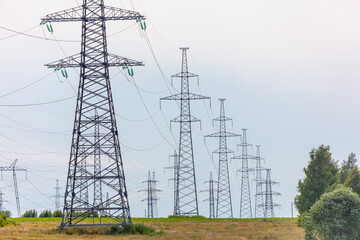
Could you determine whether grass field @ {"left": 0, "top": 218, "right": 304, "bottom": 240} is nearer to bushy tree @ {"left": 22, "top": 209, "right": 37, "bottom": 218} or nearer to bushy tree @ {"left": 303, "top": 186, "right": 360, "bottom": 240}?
bushy tree @ {"left": 303, "top": 186, "right": 360, "bottom": 240}

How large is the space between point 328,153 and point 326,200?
605 inches

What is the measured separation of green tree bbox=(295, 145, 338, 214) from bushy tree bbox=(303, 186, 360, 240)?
12.0 m

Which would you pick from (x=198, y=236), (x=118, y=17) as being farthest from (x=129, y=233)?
(x=118, y=17)

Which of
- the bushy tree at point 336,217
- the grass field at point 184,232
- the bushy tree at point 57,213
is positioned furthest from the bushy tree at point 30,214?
the bushy tree at point 336,217

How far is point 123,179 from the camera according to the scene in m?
44.7

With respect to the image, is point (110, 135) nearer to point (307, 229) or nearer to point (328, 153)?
point (307, 229)

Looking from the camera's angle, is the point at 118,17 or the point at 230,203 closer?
the point at 118,17

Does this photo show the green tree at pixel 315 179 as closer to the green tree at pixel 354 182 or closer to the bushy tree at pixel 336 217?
the green tree at pixel 354 182

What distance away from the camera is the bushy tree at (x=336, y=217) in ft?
133

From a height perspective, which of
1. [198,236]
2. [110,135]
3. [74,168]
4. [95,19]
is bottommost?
[198,236]

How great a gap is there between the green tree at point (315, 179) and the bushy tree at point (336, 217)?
1202 cm

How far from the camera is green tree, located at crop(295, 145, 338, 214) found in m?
54.1

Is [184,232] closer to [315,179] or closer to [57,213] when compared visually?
[315,179]

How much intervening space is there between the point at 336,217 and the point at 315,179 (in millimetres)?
14213
